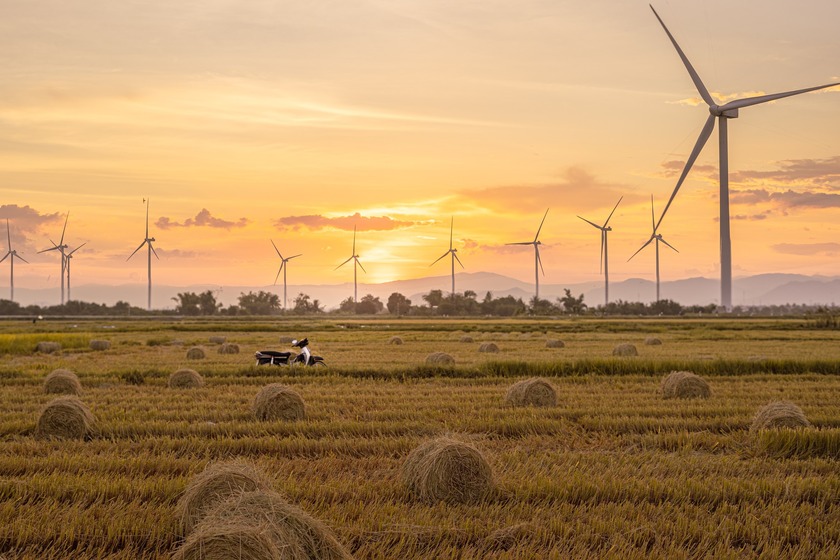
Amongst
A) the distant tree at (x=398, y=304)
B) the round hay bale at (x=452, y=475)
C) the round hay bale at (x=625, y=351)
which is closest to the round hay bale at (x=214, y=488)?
the round hay bale at (x=452, y=475)

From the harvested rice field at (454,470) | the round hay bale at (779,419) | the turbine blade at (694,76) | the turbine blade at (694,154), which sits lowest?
the harvested rice field at (454,470)

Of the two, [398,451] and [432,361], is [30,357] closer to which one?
[432,361]

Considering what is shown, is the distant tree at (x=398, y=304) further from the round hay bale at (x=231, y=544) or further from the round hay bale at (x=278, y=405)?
the round hay bale at (x=231, y=544)

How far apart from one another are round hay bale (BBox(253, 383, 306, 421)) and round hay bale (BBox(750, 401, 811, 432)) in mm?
9188

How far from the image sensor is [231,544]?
7.00 metres

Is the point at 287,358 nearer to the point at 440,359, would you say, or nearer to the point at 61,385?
the point at 440,359

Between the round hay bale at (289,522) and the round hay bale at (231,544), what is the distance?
0.23 m

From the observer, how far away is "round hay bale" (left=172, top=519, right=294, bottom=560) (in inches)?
273

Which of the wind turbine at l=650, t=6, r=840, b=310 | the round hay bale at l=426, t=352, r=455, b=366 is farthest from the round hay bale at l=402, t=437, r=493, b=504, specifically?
the wind turbine at l=650, t=6, r=840, b=310

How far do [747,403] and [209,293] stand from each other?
486 ft

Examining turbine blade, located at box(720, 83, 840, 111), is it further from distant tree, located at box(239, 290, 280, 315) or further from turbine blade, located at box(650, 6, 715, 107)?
distant tree, located at box(239, 290, 280, 315)

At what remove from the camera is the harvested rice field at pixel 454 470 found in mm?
8688

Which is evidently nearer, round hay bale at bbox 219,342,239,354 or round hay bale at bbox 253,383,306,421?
round hay bale at bbox 253,383,306,421

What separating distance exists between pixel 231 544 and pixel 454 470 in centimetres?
400
